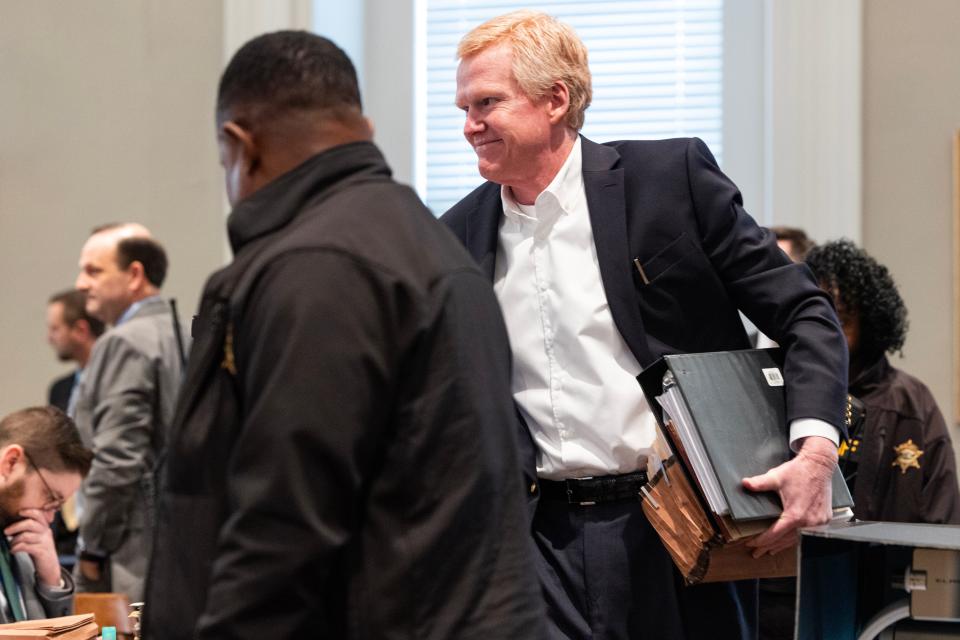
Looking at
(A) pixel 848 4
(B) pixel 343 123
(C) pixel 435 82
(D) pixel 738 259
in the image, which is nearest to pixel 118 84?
(C) pixel 435 82

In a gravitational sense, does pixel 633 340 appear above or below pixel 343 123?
below

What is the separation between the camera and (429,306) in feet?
5.49

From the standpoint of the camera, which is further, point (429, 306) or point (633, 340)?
point (633, 340)

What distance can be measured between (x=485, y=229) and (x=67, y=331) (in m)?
3.90

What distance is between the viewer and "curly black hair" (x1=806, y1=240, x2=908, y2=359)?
4125mm

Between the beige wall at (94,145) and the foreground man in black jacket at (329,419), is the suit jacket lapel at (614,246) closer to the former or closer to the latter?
the foreground man in black jacket at (329,419)

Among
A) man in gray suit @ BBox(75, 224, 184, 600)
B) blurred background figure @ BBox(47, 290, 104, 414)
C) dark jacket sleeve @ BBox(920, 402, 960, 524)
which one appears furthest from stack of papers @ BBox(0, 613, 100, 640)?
blurred background figure @ BBox(47, 290, 104, 414)

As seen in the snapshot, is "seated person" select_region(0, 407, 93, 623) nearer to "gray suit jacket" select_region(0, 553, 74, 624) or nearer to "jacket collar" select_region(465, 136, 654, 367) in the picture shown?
"gray suit jacket" select_region(0, 553, 74, 624)

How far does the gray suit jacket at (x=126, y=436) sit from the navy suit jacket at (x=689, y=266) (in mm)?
2592

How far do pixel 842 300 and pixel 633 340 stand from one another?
5.32 ft

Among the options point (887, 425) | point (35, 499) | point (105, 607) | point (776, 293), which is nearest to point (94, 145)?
point (35, 499)

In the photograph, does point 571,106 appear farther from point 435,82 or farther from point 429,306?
point 435,82

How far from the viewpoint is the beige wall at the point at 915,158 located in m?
5.17

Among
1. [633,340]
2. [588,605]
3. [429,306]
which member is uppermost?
[429,306]
